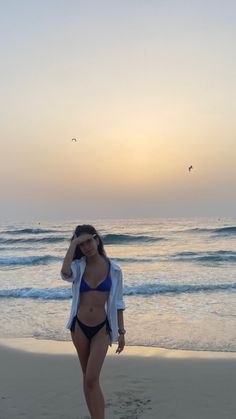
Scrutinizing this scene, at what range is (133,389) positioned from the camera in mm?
5891

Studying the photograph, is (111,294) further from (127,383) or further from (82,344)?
(127,383)

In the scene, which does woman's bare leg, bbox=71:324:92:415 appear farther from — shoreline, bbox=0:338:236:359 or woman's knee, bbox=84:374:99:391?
shoreline, bbox=0:338:236:359

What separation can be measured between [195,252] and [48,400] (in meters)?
22.9

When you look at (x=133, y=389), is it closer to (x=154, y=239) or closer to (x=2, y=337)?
(x=2, y=337)

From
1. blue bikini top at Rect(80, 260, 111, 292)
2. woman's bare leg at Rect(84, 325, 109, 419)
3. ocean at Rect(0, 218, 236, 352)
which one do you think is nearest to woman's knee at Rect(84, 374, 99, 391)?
woman's bare leg at Rect(84, 325, 109, 419)

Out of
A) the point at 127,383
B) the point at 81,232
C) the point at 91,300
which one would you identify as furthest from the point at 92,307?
the point at 127,383

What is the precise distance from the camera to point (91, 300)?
161 inches

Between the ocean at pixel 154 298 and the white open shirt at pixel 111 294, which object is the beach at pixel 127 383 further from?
the white open shirt at pixel 111 294

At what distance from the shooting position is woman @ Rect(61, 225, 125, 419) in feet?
13.2

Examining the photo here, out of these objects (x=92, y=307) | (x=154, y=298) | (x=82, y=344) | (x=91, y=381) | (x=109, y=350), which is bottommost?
(x=154, y=298)

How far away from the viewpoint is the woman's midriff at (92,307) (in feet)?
13.3

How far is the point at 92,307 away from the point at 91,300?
0.06 meters

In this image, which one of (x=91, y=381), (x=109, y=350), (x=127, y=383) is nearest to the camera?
(x=91, y=381)

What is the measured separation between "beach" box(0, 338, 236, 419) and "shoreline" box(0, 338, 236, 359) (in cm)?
2
